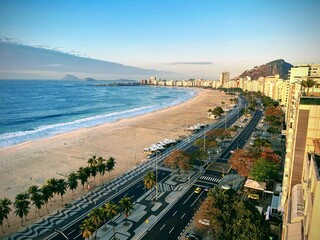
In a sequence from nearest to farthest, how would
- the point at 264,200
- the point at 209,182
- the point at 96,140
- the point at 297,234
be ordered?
the point at 297,234 → the point at 264,200 → the point at 209,182 → the point at 96,140

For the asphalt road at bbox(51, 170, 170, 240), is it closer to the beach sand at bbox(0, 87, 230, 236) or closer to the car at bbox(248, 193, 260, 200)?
the beach sand at bbox(0, 87, 230, 236)

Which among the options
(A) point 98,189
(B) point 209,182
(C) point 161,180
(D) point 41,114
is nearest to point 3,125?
(D) point 41,114

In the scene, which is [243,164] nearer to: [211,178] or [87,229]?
[211,178]

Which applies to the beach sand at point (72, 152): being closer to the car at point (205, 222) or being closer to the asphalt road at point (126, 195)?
the asphalt road at point (126, 195)

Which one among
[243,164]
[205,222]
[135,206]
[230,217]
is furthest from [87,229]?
[243,164]

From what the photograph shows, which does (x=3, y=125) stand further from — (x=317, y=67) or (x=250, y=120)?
(x=317, y=67)

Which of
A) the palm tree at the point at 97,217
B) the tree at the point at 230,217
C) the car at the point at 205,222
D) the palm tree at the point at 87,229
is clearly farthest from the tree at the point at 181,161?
the palm tree at the point at 87,229
